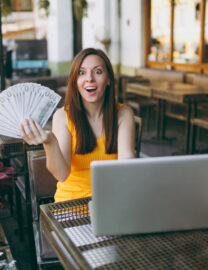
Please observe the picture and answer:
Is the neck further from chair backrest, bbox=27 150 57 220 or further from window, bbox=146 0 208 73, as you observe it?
window, bbox=146 0 208 73

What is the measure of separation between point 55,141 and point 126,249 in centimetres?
53

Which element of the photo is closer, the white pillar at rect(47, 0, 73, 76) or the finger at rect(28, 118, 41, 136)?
the finger at rect(28, 118, 41, 136)

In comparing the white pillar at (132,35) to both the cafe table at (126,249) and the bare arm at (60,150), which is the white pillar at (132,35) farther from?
the cafe table at (126,249)

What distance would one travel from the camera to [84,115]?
5.98 ft

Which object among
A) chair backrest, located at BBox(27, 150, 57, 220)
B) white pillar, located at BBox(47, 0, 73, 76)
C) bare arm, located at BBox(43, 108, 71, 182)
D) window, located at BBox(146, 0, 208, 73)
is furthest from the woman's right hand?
white pillar, located at BBox(47, 0, 73, 76)

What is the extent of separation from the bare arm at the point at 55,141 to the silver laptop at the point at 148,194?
40 centimetres

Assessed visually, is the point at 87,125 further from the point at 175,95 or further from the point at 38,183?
the point at 175,95

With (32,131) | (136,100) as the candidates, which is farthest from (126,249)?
(136,100)

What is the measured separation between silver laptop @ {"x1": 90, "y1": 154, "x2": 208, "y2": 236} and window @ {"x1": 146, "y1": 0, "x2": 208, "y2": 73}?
18.5 feet

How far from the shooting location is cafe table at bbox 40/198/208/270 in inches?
39.7

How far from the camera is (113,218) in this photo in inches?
41.6

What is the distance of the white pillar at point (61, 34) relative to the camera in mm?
10750

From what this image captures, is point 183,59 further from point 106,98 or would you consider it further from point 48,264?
point 48,264

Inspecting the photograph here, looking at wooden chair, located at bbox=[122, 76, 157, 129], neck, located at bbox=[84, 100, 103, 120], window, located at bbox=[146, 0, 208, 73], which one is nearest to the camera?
neck, located at bbox=[84, 100, 103, 120]
